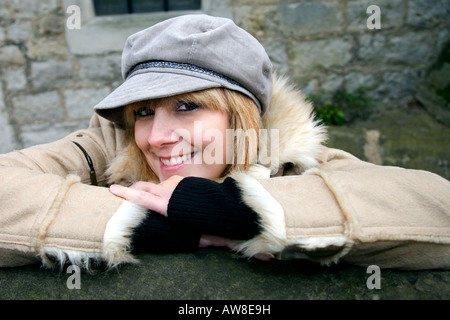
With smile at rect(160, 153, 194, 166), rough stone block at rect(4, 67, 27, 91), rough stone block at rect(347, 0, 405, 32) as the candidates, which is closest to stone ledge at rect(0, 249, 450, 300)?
smile at rect(160, 153, 194, 166)

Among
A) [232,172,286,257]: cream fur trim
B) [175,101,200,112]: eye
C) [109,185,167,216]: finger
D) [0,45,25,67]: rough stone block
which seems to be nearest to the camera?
[232,172,286,257]: cream fur trim

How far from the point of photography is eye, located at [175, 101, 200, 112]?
1308 mm

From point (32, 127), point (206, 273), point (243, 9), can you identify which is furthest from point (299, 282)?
point (32, 127)

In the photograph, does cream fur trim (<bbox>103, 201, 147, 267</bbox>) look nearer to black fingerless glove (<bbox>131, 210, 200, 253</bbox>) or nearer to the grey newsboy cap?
black fingerless glove (<bbox>131, 210, 200, 253</bbox>)

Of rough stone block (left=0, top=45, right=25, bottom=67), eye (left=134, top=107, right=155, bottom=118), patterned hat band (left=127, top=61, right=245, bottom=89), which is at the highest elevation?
rough stone block (left=0, top=45, right=25, bottom=67)

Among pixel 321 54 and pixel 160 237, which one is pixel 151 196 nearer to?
pixel 160 237

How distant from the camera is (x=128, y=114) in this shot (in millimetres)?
1460

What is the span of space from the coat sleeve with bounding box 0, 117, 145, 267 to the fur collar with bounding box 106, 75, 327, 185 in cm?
38

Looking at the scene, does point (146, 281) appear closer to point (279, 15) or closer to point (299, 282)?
point (299, 282)

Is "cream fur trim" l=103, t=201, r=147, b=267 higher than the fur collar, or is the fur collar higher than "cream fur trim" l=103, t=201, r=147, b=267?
the fur collar

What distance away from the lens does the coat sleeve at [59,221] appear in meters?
0.99

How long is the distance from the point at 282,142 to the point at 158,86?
1.75 ft

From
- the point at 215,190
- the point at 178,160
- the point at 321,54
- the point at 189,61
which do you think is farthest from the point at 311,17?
the point at 215,190
